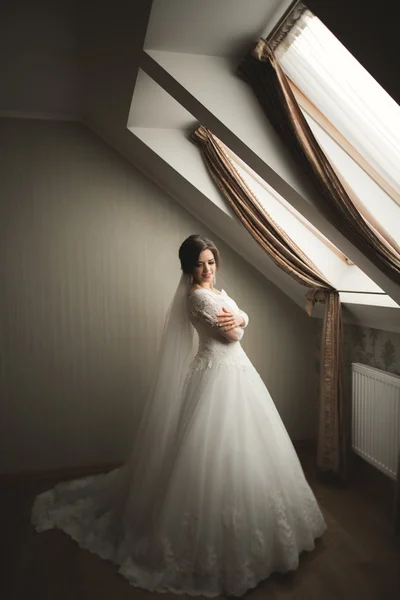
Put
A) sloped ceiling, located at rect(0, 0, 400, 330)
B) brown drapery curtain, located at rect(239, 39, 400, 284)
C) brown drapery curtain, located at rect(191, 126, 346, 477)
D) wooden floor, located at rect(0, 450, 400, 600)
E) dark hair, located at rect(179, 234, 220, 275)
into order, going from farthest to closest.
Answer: brown drapery curtain, located at rect(191, 126, 346, 477) → dark hair, located at rect(179, 234, 220, 275) → wooden floor, located at rect(0, 450, 400, 600) → brown drapery curtain, located at rect(239, 39, 400, 284) → sloped ceiling, located at rect(0, 0, 400, 330)

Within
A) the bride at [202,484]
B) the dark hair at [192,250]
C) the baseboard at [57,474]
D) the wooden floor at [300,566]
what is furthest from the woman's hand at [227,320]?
the baseboard at [57,474]

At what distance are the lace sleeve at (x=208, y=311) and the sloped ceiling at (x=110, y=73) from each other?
0.70 meters

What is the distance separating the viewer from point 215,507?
205cm

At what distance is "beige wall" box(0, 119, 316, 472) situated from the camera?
310 centimetres

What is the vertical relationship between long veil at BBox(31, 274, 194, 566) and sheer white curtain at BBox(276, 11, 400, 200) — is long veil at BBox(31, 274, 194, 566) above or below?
below

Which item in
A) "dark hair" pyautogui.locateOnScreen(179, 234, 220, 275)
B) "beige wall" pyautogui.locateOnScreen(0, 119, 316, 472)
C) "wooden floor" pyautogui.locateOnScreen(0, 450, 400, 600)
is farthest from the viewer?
"beige wall" pyautogui.locateOnScreen(0, 119, 316, 472)

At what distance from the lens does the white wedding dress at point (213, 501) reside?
1997 mm

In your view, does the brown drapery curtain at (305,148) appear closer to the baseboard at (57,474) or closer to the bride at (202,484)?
the bride at (202,484)

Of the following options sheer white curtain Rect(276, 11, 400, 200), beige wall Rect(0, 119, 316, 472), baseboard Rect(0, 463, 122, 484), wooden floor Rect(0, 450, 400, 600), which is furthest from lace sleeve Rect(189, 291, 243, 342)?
baseboard Rect(0, 463, 122, 484)

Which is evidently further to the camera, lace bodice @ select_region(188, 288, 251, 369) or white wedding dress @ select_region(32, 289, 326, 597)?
A: lace bodice @ select_region(188, 288, 251, 369)

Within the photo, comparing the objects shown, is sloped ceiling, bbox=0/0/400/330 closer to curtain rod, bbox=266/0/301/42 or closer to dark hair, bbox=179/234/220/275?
curtain rod, bbox=266/0/301/42

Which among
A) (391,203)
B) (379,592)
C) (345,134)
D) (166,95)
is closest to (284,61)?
(345,134)

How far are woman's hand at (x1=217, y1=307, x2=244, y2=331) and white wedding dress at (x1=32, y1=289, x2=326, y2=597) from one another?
0.04 metres

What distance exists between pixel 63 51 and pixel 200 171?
3.33 feet
